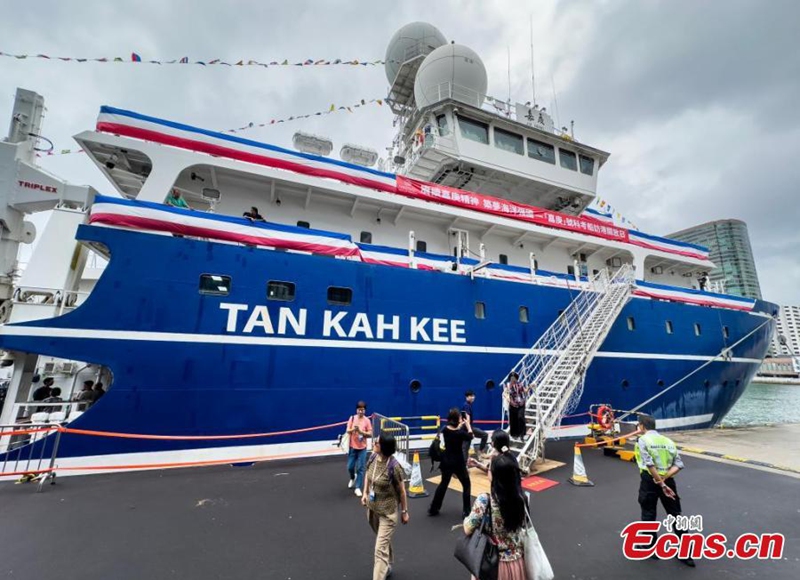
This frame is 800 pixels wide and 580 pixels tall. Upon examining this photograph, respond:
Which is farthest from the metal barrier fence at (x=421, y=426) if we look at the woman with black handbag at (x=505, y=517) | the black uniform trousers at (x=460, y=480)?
the woman with black handbag at (x=505, y=517)

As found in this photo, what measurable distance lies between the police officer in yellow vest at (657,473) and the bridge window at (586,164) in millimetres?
14808

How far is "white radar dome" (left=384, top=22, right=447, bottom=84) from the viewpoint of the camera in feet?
63.1

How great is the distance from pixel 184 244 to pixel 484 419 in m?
8.19

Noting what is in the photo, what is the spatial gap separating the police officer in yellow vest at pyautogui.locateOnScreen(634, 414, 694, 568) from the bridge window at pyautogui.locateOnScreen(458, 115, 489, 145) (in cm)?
1256

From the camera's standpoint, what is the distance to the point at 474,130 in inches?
560

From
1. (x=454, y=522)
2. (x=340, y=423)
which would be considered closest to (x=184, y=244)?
(x=340, y=423)

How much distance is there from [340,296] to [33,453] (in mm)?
5956

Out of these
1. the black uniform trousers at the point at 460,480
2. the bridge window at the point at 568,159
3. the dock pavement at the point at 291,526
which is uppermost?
the bridge window at the point at 568,159

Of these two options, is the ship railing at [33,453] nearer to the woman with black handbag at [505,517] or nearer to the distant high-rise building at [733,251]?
the woman with black handbag at [505,517]

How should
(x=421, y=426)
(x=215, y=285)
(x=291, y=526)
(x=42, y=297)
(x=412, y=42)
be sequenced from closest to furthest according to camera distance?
(x=291, y=526) → (x=42, y=297) → (x=215, y=285) → (x=421, y=426) → (x=412, y=42)

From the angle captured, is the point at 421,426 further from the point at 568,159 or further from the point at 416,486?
the point at 568,159

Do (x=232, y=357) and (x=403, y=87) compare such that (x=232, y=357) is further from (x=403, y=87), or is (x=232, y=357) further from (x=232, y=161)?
(x=403, y=87)

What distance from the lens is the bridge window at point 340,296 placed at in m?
8.46

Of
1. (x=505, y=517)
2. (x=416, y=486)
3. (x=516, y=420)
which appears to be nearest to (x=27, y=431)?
(x=416, y=486)
